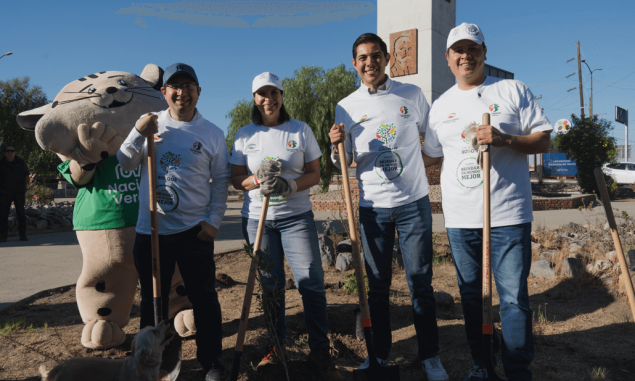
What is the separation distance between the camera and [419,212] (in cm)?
284

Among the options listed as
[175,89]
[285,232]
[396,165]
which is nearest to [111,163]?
[175,89]

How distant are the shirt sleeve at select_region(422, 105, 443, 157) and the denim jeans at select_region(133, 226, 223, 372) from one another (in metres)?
1.71

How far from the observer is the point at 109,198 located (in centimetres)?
351

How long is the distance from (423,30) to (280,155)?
39.0 ft

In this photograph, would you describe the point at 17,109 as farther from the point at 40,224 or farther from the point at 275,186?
the point at 275,186

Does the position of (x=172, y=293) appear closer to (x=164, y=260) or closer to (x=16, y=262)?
(x=164, y=260)

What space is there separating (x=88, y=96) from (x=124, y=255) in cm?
142

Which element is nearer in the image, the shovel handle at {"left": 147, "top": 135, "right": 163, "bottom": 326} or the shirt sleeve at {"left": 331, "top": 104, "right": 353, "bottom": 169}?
the shovel handle at {"left": 147, "top": 135, "right": 163, "bottom": 326}

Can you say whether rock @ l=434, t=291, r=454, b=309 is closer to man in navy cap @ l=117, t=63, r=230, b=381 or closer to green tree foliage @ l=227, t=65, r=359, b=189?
man in navy cap @ l=117, t=63, r=230, b=381

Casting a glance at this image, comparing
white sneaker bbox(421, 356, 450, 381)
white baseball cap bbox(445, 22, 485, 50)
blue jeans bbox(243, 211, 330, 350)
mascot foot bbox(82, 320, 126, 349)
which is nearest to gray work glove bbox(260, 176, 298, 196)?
blue jeans bbox(243, 211, 330, 350)

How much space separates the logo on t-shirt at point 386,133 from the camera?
2895mm

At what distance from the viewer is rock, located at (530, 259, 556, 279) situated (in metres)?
5.41

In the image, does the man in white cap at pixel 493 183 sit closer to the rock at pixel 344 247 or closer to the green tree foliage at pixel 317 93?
the rock at pixel 344 247

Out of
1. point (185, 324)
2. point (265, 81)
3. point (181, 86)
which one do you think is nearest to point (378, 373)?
point (185, 324)
